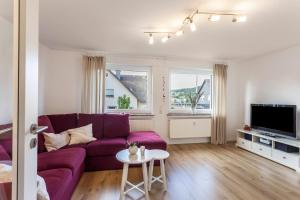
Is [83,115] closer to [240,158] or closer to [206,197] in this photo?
[206,197]

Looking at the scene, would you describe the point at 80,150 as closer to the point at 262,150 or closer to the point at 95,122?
the point at 95,122

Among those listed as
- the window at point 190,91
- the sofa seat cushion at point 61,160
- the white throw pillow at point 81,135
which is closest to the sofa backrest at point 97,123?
the white throw pillow at point 81,135

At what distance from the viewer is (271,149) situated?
11.8ft

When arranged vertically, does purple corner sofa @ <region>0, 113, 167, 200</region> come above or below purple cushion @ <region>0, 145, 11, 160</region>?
below

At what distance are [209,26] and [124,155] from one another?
2175mm

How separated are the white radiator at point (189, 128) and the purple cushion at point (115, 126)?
4.31ft

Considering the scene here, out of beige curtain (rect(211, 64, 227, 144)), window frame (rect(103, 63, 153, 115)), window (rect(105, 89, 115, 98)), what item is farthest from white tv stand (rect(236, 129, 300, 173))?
window (rect(105, 89, 115, 98))

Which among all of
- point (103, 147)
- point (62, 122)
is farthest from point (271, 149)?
point (62, 122)

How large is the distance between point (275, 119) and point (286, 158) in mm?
795

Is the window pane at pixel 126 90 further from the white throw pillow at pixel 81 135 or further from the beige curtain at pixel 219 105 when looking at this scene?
the beige curtain at pixel 219 105

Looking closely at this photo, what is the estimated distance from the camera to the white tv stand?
10.4 feet

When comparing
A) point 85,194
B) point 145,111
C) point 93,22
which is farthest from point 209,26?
point 85,194

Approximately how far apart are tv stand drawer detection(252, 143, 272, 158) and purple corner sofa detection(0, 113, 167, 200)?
2133mm

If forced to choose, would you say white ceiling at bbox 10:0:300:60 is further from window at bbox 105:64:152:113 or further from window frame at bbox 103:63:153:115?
window at bbox 105:64:152:113
